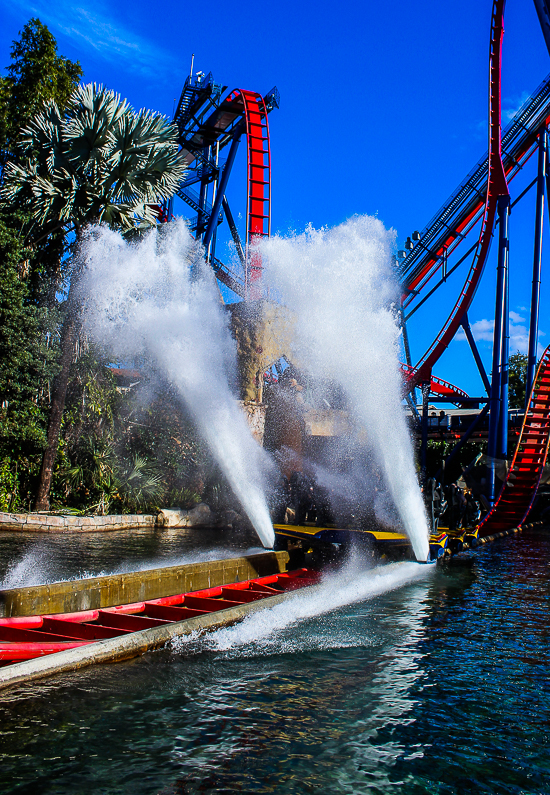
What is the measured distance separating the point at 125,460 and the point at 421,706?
58.4 feet

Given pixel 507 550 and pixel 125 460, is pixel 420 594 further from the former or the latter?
pixel 125 460

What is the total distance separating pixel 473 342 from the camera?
991 inches

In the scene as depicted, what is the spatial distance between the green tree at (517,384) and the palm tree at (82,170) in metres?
36.1

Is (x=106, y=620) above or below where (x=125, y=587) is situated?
below

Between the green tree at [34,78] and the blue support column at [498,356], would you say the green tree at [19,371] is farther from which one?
the blue support column at [498,356]

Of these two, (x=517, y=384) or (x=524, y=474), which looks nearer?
(x=524, y=474)

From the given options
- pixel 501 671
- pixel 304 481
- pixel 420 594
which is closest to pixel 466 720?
pixel 501 671

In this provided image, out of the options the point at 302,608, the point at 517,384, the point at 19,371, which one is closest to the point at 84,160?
the point at 19,371

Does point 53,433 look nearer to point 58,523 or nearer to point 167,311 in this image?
point 58,523

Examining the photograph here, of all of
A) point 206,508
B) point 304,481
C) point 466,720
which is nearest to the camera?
point 466,720

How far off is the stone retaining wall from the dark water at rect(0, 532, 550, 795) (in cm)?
1127

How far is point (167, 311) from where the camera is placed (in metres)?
17.7

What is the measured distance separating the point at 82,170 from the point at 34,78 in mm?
6480

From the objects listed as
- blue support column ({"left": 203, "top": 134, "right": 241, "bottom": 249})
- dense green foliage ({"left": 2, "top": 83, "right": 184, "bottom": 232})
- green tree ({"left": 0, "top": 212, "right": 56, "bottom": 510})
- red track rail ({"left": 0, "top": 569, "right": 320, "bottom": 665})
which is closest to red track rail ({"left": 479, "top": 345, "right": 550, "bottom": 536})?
red track rail ({"left": 0, "top": 569, "right": 320, "bottom": 665})
